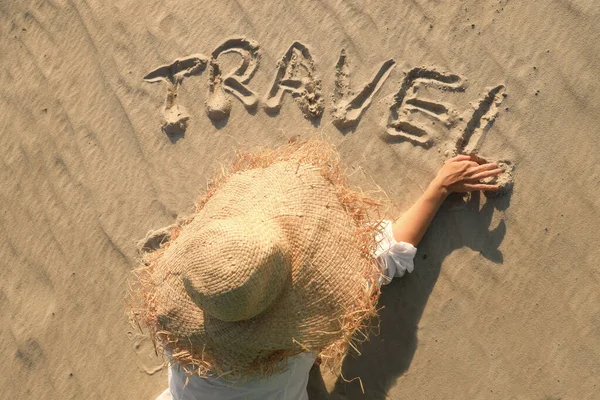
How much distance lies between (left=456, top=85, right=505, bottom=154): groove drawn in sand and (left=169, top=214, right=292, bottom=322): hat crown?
1128 mm

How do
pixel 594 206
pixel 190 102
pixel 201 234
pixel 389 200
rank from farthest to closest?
pixel 190 102 → pixel 389 200 → pixel 594 206 → pixel 201 234

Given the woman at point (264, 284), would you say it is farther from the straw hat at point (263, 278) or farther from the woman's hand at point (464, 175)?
the woman's hand at point (464, 175)

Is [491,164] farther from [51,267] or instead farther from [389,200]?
[51,267]

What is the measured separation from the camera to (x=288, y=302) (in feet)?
5.73

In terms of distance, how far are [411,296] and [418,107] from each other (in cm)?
82

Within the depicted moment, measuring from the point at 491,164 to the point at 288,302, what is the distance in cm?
113

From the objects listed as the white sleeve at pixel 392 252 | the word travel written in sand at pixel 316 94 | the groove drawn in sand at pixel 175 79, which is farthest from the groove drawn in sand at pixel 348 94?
the groove drawn in sand at pixel 175 79

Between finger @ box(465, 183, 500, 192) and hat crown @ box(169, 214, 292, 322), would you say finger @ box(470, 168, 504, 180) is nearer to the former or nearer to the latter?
finger @ box(465, 183, 500, 192)

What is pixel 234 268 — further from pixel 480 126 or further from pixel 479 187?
pixel 480 126

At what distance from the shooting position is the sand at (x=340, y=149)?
2355 millimetres

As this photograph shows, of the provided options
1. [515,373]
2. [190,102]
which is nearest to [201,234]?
[190,102]

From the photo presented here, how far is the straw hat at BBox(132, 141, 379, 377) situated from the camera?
5.17ft

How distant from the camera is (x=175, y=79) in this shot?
9.20ft

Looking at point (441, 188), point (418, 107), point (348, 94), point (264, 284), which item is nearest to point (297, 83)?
point (348, 94)
